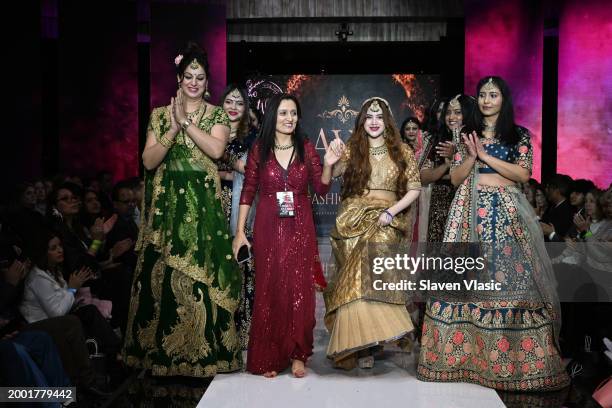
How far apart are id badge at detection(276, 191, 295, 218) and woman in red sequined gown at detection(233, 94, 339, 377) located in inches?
0.5

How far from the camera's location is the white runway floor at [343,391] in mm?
4289

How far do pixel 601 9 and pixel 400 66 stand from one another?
3510mm

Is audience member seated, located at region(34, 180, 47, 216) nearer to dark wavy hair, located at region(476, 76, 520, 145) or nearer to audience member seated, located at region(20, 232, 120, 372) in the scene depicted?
audience member seated, located at region(20, 232, 120, 372)

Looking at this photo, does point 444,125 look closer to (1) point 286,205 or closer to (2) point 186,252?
(1) point 286,205

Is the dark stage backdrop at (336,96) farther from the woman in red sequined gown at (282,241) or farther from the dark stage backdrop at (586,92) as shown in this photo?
the woman in red sequined gown at (282,241)

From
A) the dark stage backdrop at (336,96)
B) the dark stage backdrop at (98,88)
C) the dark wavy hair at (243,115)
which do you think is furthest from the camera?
the dark stage backdrop at (336,96)

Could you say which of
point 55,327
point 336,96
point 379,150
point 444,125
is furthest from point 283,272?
point 336,96

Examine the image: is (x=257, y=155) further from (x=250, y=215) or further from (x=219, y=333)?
(x=219, y=333)

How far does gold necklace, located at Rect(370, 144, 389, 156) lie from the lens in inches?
195

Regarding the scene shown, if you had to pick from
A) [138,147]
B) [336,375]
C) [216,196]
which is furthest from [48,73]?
[336,375]

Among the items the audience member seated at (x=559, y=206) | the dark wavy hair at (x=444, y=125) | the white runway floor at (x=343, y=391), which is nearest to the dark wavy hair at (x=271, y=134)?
the dark wavy hair at (x=444, y=125)

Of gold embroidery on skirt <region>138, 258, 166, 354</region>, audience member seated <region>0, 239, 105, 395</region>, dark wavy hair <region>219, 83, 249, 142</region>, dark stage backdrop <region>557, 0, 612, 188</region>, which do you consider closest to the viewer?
audience member seated <region>0, 239, 105, 395</region>

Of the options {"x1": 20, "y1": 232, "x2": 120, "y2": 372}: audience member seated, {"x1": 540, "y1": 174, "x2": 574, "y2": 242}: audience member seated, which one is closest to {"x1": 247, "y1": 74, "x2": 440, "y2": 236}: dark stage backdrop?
{"x1": 540, "y1": 174, "x2": 574, "y2": 242}: audience member seated

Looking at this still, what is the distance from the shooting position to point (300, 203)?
485 cm
